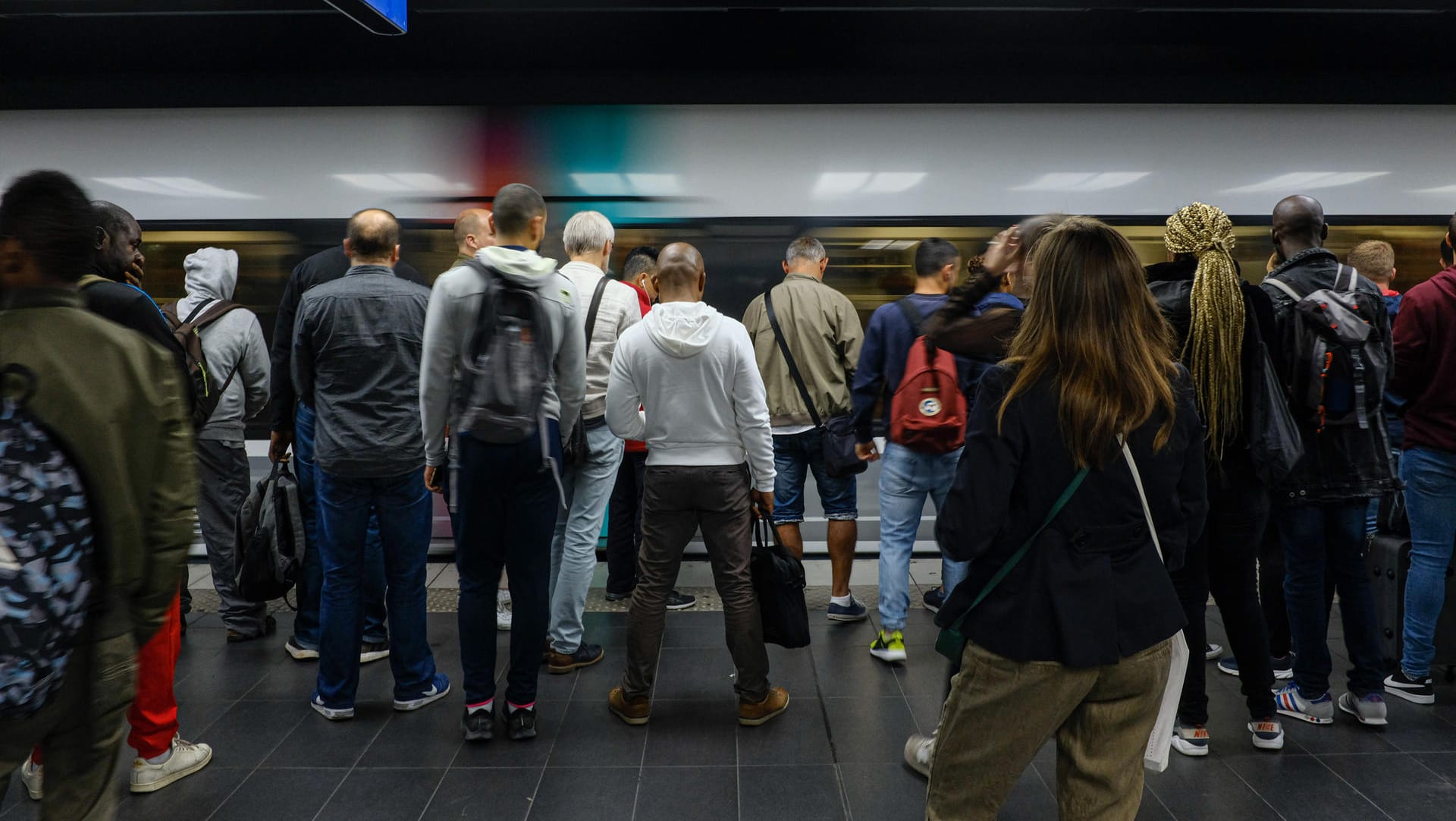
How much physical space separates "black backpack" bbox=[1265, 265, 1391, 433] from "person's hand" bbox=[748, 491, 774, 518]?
1.81 metres

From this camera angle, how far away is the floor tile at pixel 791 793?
8.48 ft

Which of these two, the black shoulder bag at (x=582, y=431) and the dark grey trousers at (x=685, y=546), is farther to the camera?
the black shoulder bag at (x=582, y=431)

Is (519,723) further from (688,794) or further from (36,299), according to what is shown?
(36,299)

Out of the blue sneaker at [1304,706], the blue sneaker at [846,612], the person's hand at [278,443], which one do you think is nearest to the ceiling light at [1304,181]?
the blue sneaker at [1304,706]

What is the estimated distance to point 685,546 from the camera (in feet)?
10.1

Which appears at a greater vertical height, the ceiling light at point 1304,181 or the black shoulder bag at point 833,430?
the ceiling light at point 1304,181

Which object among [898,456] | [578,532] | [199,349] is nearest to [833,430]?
[898,456]

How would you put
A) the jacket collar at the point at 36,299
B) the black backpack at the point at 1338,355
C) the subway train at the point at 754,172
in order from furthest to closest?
the subway train at the point at 754,172, the black backpack at the point at 1338,355, the jacket collar at the point at 36,299

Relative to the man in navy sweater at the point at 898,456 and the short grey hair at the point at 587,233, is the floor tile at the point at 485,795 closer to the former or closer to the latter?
the man in navy sweater at the point at 898,456

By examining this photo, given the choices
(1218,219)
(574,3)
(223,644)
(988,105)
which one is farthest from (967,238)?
(223,644)

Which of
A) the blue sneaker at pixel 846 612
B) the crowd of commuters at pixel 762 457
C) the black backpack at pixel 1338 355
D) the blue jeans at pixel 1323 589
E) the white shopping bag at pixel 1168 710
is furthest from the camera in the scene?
the blue sneaker at pixel 846 612

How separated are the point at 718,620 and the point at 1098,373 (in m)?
2.98

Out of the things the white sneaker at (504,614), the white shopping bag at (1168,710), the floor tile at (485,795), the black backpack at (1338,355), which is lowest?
the white sneaker at (504,614)

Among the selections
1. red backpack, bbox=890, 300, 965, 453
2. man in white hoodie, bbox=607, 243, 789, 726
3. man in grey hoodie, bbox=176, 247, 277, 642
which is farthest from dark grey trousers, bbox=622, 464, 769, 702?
man in grey hoodie, bbox=176, 247, 277, 642
